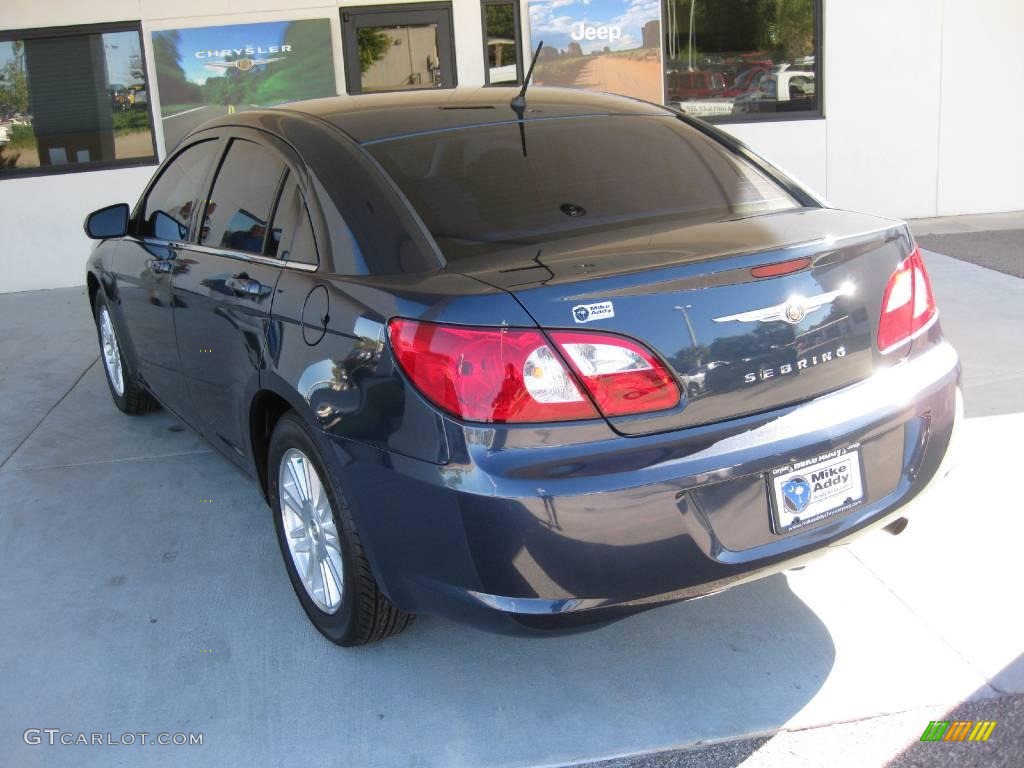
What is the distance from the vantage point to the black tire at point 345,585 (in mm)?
3062

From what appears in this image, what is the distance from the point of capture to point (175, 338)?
4336 mm

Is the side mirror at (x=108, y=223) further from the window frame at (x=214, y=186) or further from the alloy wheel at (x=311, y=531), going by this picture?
the alloy wheel at (x=311, y=531)

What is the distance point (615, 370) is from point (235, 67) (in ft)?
28.6

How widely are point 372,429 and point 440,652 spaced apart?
919 mm

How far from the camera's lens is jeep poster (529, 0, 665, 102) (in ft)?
33.9

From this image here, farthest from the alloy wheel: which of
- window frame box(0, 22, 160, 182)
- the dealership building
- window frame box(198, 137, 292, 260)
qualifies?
window frame box(0, 22, 160, 182)

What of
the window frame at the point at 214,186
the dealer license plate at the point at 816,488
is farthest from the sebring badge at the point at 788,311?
the window frame at the point at 214,186

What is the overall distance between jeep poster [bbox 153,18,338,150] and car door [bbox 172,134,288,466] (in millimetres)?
6483

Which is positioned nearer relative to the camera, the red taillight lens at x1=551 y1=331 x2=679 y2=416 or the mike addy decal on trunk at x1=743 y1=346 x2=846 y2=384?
the red taillight lens at x1=551 y1=331 x2=679 y2=416

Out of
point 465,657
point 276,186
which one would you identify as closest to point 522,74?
point 276,186

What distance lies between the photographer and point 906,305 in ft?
9.96

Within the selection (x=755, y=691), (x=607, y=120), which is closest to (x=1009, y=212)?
(x=607, y=120)

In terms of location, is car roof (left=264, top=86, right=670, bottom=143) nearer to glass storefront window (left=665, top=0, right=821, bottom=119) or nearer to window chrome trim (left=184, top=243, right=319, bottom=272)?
window chrome trim (left=184, top=243, right=319, bottom=272)

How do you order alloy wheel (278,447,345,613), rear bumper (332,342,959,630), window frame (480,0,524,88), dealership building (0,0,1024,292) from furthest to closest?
window frame (480,0,524,88)
dealership building (0,0,1024,292)
alloy wheel (278,447,345,613)
rear bumper (332,342,959,630)
